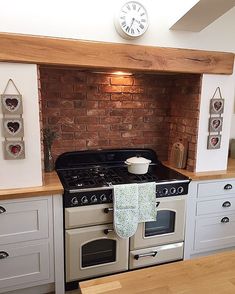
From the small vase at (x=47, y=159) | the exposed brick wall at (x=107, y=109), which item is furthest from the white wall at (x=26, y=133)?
the exposed brick wall at (x=107, y=109)

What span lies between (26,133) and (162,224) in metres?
1.34

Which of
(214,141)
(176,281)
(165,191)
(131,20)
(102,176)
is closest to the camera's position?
(176,281)

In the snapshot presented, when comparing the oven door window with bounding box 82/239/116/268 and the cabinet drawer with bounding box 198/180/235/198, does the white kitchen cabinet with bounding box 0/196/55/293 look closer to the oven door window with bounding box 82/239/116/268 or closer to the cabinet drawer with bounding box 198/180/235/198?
the oven door window with bounding box 82/239/116/268

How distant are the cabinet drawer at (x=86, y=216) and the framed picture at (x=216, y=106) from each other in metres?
1.23

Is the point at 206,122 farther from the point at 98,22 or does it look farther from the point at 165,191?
the point at 98,22

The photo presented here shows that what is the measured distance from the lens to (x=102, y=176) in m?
2.27

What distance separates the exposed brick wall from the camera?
2355mm

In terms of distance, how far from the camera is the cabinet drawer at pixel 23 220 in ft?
5.96

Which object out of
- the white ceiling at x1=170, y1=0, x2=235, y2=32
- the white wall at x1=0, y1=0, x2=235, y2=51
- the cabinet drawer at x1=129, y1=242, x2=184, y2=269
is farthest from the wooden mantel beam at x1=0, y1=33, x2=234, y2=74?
the cabinet drawer at x1=129, y1=242, x2=184, y2=269

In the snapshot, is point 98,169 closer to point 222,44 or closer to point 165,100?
point 165,100

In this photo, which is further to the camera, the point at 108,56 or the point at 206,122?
the point at 206,122

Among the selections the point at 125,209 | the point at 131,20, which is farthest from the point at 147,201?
the point at 131,20

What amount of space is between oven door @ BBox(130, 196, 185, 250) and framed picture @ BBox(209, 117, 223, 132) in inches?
27.1

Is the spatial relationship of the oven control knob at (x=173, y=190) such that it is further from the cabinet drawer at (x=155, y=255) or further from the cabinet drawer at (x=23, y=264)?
the cabinet drawer at (x=23, y=264)
